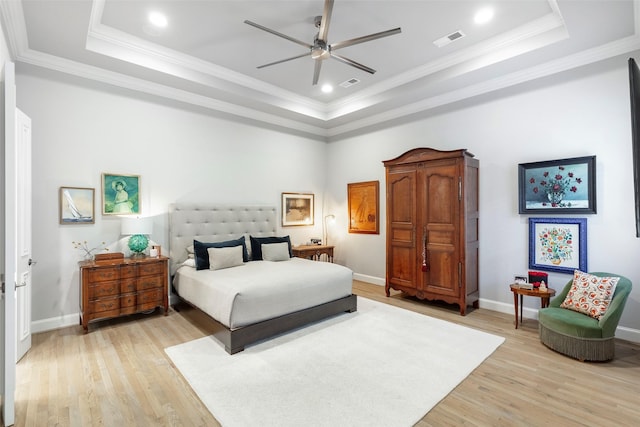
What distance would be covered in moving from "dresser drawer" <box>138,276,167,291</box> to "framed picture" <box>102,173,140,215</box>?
3.25 feet

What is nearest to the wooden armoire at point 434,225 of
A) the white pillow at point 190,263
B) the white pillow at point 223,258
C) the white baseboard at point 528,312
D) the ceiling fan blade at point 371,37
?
the white baseboard at point 528,312

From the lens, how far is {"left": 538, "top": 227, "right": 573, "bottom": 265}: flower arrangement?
3797 mm

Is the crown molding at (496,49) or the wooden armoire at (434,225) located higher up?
the crown molding at (496,49)

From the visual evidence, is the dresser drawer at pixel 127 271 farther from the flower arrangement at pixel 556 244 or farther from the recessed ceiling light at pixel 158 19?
the flower arrangement at pixel 556 244

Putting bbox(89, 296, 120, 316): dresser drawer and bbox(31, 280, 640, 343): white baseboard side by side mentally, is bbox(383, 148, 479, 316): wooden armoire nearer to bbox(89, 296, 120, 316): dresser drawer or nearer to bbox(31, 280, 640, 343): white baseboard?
bbox(31, 280, 640, 343): white baseboard

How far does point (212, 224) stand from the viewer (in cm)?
508

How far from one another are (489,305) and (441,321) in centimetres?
103

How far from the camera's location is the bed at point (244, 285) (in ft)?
10.6

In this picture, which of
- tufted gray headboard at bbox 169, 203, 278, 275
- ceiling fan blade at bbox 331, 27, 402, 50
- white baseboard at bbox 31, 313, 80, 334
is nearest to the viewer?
ceiling fan blade at bbox 331, 27, 402, 50

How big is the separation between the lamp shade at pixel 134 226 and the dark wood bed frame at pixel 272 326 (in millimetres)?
1102

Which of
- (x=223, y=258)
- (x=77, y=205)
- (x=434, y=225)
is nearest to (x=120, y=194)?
(x=77, y=205)

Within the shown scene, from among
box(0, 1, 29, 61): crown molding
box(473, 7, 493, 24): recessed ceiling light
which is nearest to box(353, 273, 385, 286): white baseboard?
box(473, 7, 493, 24): recessed ceiling light

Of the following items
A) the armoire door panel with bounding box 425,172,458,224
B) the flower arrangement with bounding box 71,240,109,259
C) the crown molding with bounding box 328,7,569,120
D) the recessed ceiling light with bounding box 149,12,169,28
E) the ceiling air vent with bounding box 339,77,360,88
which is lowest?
the flower arrangement with bounding box 71,240,109,259

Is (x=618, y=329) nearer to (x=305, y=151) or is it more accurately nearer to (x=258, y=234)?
(x=258, y=234)
